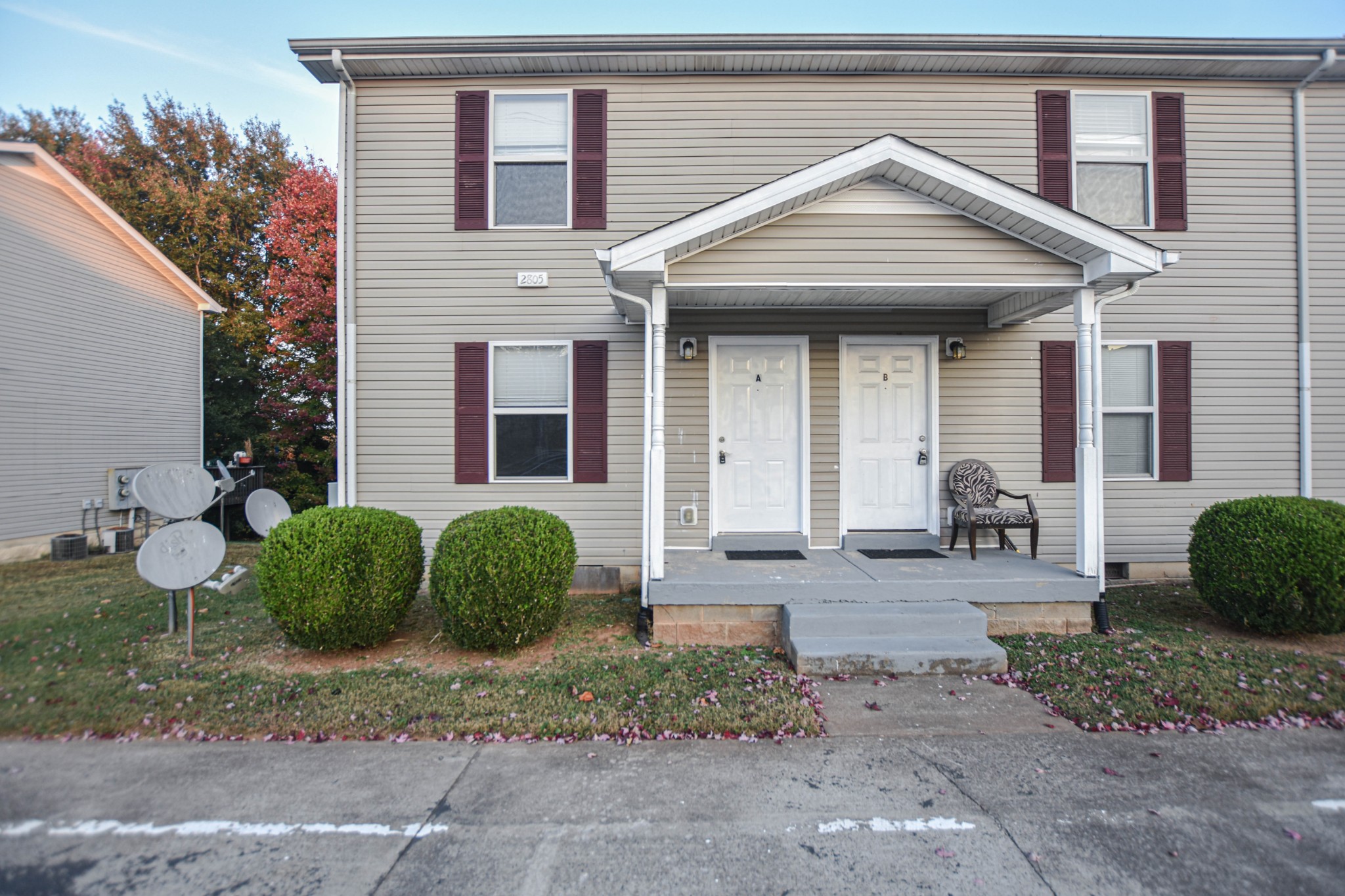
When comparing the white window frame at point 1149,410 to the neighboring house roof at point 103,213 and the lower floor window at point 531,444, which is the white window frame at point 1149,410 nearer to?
the lower floor window at point 531,444

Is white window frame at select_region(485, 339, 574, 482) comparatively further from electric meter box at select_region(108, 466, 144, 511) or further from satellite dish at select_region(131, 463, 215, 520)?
electric meter box at select_region(108, 466, 144, 511)

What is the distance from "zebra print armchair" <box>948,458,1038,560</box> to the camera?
5.81 m

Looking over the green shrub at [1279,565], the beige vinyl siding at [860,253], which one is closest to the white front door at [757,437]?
the beige vinyl siding at [860,253]

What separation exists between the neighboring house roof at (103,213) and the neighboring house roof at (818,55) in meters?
5.25

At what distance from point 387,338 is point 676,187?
3.30 m

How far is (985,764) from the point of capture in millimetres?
3166

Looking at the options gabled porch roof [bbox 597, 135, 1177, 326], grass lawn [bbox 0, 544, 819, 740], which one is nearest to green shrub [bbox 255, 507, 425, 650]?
grass lawn [bbox 0, 544, 819, 740]

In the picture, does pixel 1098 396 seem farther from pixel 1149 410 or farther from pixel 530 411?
pixel 530 411

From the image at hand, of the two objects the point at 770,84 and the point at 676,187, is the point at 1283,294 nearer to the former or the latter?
the point at 770,84

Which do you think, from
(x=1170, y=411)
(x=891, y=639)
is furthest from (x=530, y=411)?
(x=1170, y=411)

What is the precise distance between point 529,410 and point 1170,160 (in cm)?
701

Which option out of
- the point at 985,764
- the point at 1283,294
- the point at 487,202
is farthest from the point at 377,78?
the point at 1283,294

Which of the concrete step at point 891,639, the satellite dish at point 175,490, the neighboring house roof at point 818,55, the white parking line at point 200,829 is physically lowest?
the white parking line at point 200,829

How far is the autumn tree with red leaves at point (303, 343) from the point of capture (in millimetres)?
14609
